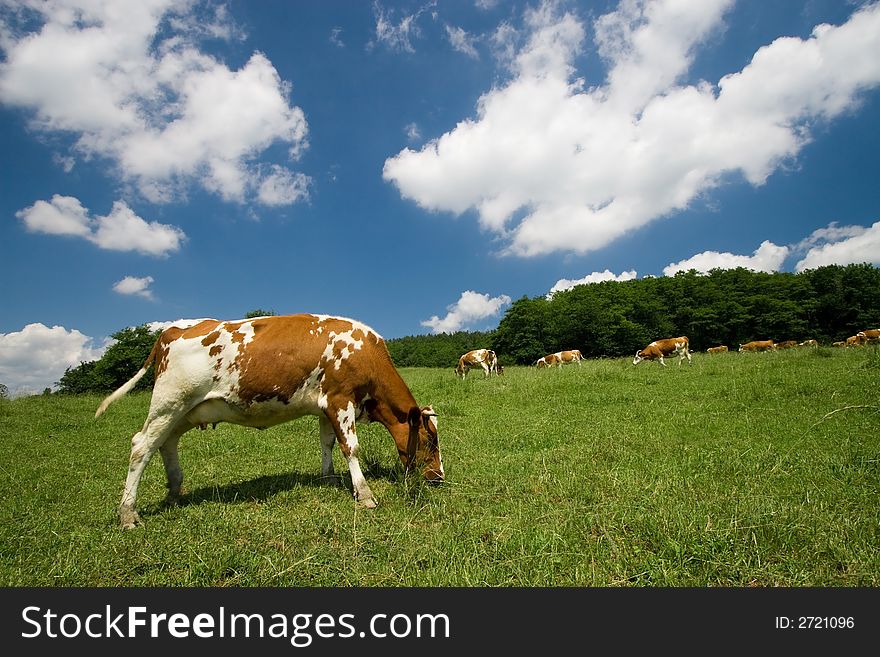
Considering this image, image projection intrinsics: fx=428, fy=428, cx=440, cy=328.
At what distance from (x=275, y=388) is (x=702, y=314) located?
266 feet

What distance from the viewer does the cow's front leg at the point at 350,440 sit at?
214 inches

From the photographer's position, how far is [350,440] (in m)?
5.85

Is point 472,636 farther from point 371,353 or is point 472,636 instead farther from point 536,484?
point 371,353

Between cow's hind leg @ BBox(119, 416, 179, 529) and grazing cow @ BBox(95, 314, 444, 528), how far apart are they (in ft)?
0.04

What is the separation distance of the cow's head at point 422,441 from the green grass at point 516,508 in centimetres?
39

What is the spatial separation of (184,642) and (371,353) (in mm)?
4094

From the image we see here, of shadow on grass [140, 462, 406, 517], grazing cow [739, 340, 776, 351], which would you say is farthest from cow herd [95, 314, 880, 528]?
grazing cow [739, 340, 776, 351]

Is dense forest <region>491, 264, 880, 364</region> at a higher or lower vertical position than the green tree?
higher

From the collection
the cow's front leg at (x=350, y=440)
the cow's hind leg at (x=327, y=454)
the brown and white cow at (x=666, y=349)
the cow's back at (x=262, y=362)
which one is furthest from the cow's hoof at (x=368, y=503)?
the brown and white cow at (x=666, y=349)

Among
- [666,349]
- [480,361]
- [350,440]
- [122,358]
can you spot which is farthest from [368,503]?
[122,358]

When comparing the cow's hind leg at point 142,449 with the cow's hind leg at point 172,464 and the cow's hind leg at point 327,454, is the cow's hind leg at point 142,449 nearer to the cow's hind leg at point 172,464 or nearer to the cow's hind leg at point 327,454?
the cow's hind leg at point 172,464

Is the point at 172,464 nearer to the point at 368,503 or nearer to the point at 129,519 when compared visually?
the point at 129,519

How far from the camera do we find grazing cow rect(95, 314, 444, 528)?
5492mm

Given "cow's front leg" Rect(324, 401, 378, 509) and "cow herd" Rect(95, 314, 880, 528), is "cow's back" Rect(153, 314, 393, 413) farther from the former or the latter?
"cow's front leg" Rect(324, 401, 378, 509)
